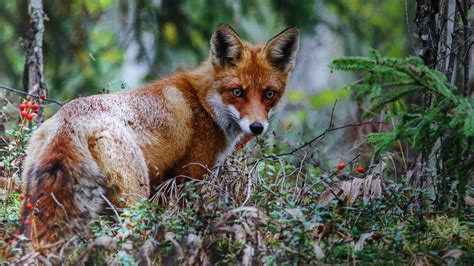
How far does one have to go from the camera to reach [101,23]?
490 inches

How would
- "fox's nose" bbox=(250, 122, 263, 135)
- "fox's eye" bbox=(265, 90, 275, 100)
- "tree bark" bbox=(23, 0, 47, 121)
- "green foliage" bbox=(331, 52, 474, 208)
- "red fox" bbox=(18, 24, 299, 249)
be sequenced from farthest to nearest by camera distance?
"tree bark" bbox=(23, 0, 47, 121), "fox's eye" bbox=(265, 90, 275, 100), "fox's nose" bbox=(250, 122, 263, 135), "red fox" bbox=(18, 24, 299, 249), "green foliage" bbox=(331, 52, 474, 208)

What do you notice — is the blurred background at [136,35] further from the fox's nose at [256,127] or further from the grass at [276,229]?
the grass at [276,229]

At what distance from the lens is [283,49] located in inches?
303

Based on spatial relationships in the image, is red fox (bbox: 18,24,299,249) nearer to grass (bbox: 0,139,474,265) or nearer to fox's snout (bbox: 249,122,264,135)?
fox's snout (bbox: 249,122,264,135)

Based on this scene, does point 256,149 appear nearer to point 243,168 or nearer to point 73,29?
point 243,168

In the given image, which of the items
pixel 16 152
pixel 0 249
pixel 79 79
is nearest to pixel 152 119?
pixel 16 152

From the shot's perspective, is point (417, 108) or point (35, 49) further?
point (35, 49)

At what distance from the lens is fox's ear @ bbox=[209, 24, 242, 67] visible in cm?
743

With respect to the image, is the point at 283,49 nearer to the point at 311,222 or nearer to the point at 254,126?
the point at 254,126

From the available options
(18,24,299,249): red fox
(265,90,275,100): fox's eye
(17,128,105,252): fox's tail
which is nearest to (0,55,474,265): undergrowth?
(17,128,105,252): fox's tail

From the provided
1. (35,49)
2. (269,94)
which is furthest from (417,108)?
(35,49)

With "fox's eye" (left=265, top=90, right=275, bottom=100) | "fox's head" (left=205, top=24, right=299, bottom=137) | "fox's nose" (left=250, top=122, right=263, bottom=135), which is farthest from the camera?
"fox's eye" (left=265, top=90, right=275, bottom=100)

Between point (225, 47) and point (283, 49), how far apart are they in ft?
2.14

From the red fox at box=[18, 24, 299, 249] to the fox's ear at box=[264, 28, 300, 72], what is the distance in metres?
0.01
